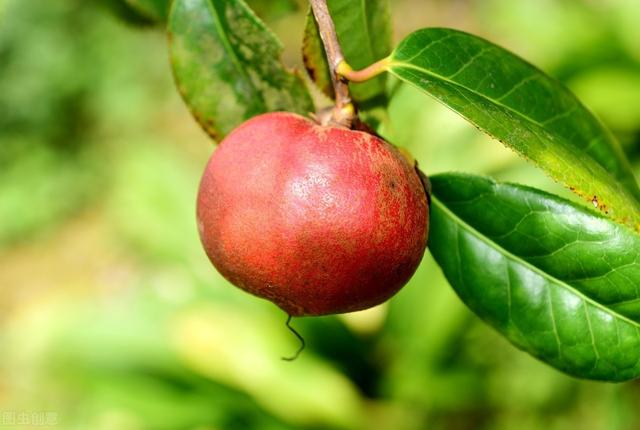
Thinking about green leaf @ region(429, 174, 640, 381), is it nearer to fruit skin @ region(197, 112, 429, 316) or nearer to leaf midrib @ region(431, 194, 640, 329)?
leaf midrib @ region(431, 194, 640, 329)

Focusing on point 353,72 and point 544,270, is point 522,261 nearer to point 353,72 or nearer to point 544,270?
point 544,270

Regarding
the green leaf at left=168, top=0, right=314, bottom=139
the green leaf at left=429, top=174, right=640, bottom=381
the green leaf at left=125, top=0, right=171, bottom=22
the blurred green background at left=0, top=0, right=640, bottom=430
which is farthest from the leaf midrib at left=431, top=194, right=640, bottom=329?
the blurred green background at left=0, top=0, right=640, bottom=430

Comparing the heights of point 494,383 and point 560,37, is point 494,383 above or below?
below

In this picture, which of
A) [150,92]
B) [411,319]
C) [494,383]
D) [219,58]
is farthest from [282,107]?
[150,92]

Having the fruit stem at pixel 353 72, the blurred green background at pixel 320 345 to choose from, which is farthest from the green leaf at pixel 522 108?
the blurred green background at pixel 320 345

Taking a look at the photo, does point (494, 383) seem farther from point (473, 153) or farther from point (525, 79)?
point (525, 79)

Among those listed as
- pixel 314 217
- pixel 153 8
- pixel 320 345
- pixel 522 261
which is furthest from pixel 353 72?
pixel 320 345

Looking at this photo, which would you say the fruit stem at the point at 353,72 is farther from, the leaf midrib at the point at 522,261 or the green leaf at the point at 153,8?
the green leaf at the point at 153,8
